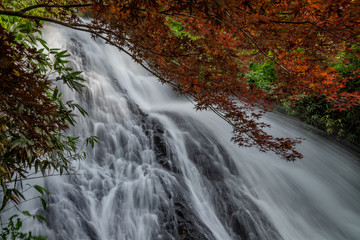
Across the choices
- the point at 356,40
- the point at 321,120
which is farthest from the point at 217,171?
the point at 321,120

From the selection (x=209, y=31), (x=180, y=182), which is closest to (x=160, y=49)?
(x=209, y=31)

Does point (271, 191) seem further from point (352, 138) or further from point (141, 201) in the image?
point (352, 138)

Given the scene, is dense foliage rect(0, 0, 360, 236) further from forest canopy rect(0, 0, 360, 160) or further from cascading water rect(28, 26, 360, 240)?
cascading water rect(28, 26, 360, 240)

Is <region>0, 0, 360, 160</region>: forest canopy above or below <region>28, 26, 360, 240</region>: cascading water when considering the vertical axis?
above

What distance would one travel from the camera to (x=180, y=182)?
4922 mm

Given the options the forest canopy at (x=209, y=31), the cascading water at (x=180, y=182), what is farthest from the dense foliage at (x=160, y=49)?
the cascading water at (x=180, y=182)

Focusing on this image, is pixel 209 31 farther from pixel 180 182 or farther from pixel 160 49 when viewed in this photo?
pixel 180 182

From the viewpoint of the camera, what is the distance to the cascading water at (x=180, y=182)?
3.80m

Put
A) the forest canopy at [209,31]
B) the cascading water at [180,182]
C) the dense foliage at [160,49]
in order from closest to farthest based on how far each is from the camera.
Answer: the dense foliage at [160,49] → the forest canopy at [209,31] → the cascading water at [180,182]

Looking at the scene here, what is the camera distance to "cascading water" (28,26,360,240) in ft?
12.5

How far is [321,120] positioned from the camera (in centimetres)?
916

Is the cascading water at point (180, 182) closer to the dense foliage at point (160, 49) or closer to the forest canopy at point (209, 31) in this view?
the dense foliage at point (160, 49)

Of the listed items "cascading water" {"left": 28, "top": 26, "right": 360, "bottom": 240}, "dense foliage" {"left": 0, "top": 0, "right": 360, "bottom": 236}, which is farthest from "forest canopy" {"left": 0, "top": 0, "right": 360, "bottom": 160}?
"cascading water" {"left": 28, "top": 26, "right": 360, "bottom": 240}

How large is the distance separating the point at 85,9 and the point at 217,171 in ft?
16.1
